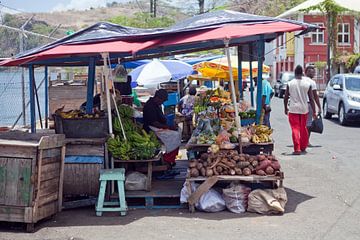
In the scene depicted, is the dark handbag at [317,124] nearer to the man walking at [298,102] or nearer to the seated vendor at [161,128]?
the man walking at [298,102]

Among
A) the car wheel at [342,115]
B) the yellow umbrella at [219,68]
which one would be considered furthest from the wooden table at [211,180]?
the car wheel at [342,115]

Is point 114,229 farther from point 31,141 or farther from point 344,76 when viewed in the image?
point 344,76

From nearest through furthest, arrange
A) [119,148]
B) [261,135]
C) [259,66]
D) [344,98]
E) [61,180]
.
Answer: [61,180] < [119,148] < [261,135] < [259,66] < [344,98]

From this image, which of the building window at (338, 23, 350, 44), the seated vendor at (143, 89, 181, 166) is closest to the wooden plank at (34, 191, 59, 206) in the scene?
the seated vendor at (143, 89, 181, 166)

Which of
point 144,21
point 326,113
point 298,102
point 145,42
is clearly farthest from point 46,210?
point 144,21

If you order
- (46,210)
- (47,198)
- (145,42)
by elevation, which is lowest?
(46,210)

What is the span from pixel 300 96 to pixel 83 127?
5203 millimetres

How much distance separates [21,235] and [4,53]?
9.87 m

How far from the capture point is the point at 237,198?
26.6 feet

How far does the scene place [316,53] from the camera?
48.6 m

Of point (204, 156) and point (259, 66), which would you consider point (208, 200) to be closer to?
point (204, 156)

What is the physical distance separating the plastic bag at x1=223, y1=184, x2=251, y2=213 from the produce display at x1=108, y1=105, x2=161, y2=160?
137 cm

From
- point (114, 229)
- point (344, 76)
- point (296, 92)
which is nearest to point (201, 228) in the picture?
point (114, 229)

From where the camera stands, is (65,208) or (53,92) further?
(53,92)
